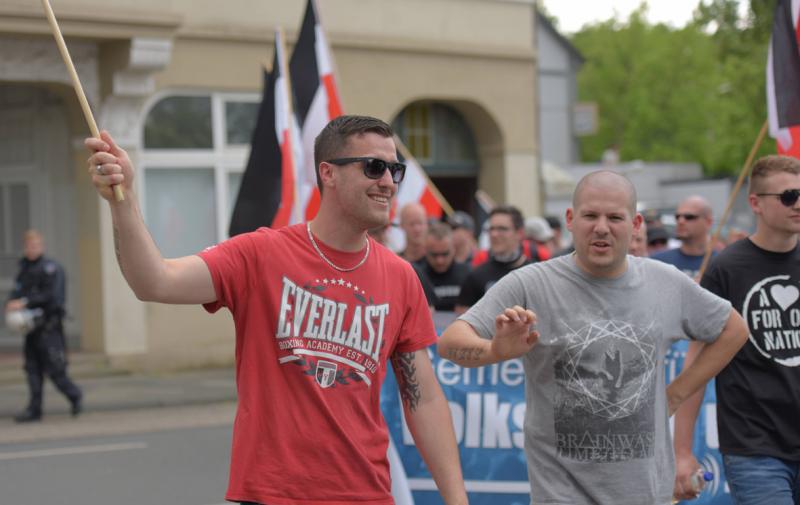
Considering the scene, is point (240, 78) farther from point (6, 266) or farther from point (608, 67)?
point (608, 67)

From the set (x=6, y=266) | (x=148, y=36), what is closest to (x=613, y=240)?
(x=148, y=36)

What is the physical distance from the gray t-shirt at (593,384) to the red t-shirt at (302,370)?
1.64ft

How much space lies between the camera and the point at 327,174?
3732mm

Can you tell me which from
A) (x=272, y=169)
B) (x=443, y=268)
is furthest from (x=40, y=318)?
(x=443, y=268)

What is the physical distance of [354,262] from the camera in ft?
12.2

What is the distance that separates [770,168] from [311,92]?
19.8 ft

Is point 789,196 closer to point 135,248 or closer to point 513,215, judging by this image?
point 135,248

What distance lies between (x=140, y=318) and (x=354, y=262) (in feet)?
41.9

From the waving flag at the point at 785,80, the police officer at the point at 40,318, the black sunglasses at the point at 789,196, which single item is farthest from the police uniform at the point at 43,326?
the black sunglasses at the point at 789,196

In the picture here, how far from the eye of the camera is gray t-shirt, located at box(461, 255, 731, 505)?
390 cm

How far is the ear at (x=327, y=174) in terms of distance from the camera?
3.71 meters

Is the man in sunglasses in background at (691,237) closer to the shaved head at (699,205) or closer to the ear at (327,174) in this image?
the shaved head at (699,205)

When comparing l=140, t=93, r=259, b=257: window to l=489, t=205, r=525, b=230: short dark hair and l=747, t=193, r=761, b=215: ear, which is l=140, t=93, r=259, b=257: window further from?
l=747, t=193, r=761, b=215: ear

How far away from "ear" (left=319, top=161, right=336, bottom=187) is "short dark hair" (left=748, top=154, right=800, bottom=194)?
2.06m
